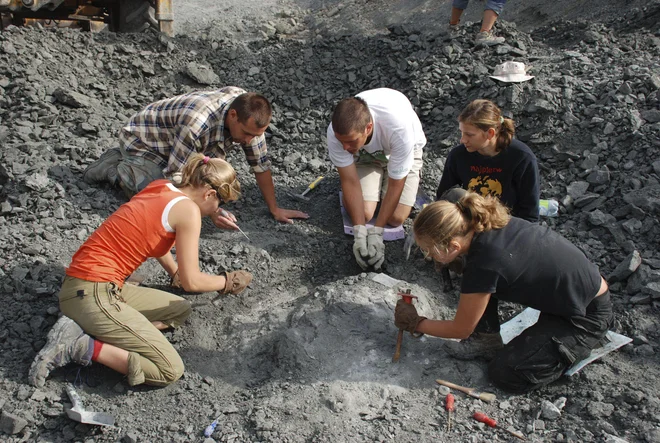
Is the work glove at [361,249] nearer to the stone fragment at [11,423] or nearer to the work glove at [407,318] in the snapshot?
the work glove at [407,318]

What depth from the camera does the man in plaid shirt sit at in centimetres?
407

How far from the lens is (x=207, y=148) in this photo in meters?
4.37

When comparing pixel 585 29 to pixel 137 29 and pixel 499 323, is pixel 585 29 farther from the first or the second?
pixel 137 29

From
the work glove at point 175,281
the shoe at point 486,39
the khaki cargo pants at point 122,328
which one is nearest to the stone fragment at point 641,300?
the khaki cargo pants at point 122,328

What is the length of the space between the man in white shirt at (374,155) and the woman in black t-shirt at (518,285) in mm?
1086

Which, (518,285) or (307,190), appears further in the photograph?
(307,190)

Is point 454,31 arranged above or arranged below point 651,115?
above

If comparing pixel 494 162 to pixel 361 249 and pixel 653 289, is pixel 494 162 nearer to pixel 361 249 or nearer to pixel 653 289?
pixel 361 249

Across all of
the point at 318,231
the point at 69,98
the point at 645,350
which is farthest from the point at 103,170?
the point at 645,350

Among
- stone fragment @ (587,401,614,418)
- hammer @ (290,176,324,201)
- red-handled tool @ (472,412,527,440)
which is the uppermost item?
stone fragment @ (587,401,614,418)

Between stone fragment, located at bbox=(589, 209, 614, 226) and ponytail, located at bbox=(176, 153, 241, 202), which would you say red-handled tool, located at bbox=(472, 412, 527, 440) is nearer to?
ponytail, located at bbox=(176, 153, 241, 202)

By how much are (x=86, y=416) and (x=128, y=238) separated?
910 millimetres

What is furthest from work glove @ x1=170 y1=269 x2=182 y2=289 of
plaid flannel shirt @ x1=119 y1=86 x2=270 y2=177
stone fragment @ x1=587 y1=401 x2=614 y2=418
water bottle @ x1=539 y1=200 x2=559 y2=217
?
water bottle @ x1=539 y1=200 x2=559 y2=217

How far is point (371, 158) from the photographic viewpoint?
4.79m
